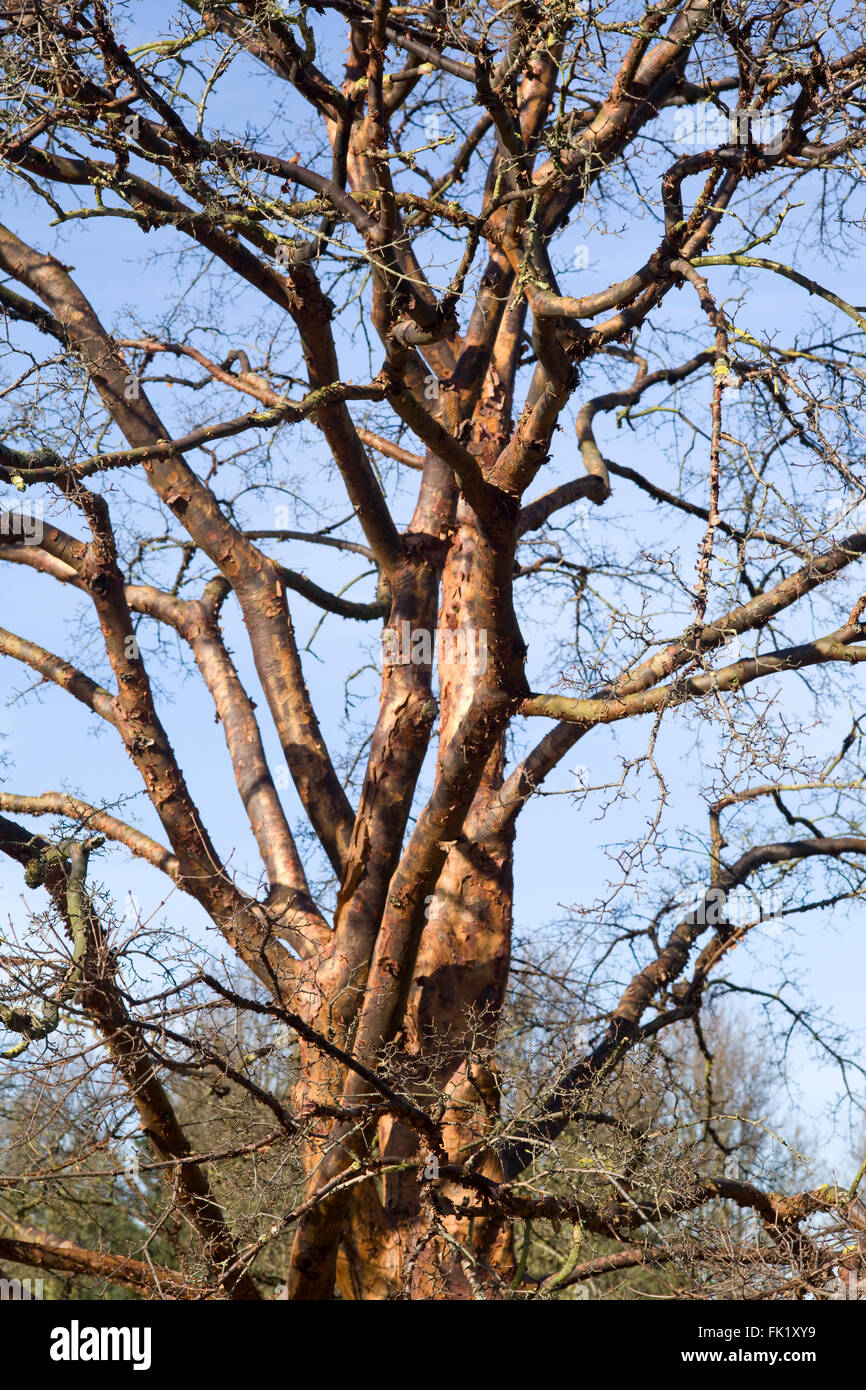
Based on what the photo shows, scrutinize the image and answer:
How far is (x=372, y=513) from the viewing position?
6.05m

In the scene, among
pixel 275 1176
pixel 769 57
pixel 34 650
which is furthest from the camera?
pixel 34 650

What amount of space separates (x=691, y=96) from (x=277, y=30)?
105 inches

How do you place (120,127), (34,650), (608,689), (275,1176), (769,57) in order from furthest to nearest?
(34,650)
(608,689)
(120,127)
(275,1176)
(769,57)

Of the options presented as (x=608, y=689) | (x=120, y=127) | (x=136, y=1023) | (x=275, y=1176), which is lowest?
(x=275, y=1176)

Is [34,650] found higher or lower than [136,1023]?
higher

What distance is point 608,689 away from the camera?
16.2ft

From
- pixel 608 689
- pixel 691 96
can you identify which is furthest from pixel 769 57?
pixel 691 96

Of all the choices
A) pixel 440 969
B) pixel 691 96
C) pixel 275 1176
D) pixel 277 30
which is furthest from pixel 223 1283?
pixel 691 96

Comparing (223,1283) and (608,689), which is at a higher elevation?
(608,689)
